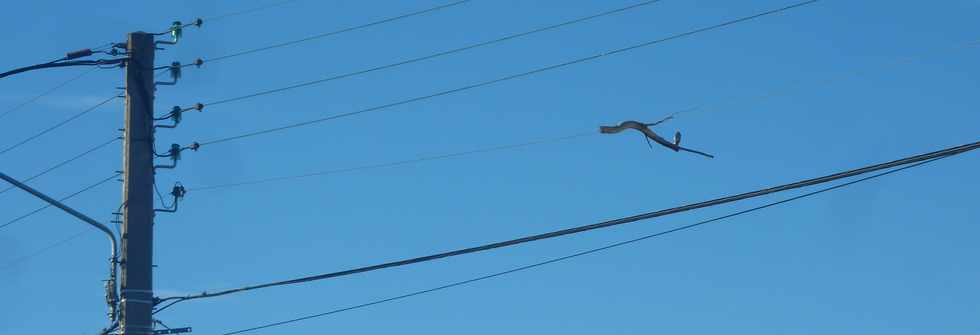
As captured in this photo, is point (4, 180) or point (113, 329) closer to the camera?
point (4, 180)

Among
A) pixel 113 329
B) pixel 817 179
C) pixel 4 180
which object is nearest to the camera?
pixel 817 179

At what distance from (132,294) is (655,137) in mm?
7762

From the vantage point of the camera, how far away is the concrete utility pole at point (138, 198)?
23.8 m

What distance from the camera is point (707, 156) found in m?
19.7

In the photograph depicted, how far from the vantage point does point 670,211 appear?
67.7 ft

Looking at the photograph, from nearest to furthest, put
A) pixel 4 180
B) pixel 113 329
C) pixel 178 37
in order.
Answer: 1. pixel 4 180
2. pixel 113 329
3. pixel 178 37

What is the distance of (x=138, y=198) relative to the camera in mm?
24125

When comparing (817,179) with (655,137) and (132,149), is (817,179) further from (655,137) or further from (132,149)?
(132,149)

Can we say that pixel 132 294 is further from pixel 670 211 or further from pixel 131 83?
pixel 670 211

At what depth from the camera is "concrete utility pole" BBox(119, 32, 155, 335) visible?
23781 mm

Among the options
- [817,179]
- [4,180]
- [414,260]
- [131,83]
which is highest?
[131,83]

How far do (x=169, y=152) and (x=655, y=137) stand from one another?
816 centimetres

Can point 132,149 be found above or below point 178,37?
below

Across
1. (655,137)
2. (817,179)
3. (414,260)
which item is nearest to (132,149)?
(414,260)
